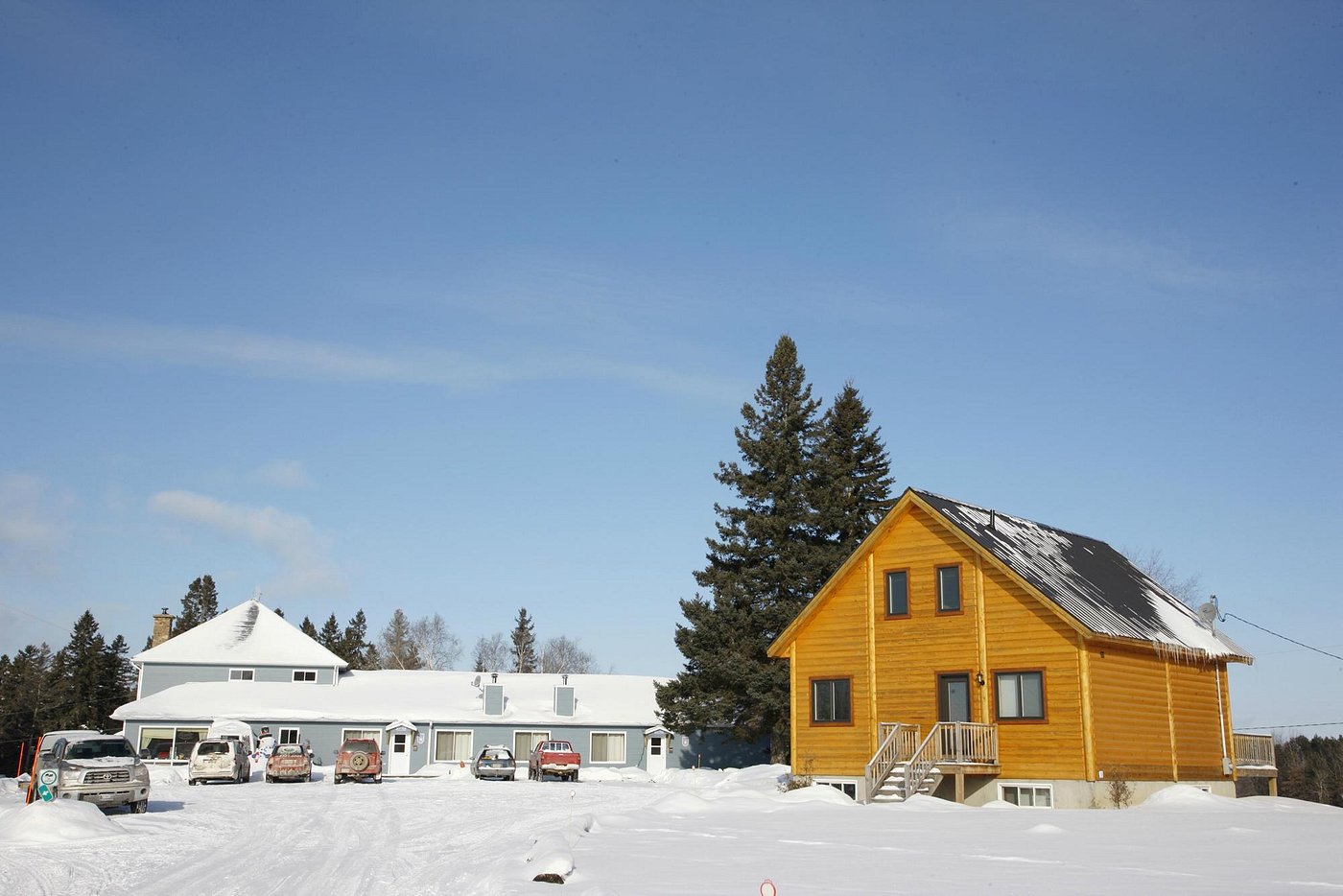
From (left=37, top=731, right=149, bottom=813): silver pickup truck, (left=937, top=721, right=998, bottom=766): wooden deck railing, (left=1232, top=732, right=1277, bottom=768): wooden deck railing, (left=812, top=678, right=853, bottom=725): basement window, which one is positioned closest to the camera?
(left=37, top=731, right=149, bottom=813): silver pickup truck

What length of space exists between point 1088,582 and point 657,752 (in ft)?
96.0

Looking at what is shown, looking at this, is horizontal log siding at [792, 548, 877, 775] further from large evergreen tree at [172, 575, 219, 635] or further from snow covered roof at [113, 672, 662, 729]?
large evergreen tree at [172, 575, 219, 635]

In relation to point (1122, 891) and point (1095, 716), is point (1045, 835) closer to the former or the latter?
point (1122, 891)

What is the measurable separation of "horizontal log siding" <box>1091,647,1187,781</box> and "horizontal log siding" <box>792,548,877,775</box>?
21.2 feet

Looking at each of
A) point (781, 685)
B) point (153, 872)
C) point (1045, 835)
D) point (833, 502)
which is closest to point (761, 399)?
point (833, 502)

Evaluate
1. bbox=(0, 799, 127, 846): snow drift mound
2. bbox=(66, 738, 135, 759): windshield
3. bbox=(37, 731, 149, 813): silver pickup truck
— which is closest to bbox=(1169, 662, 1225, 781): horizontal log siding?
bbox=(37, 731, 149, 813): silver pickup truck

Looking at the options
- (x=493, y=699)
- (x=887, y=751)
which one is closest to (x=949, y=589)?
(x=887, y=751)

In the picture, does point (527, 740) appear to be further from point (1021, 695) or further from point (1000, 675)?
point (1021, 695)

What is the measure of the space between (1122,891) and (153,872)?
11.7 m

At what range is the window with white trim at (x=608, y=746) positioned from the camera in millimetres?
56750

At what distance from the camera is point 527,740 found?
56344 mm

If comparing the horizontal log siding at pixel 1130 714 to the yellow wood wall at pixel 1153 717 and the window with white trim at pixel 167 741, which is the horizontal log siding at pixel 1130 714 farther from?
the window with white trim at pixel 167 741

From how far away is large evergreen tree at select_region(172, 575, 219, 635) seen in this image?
102 m

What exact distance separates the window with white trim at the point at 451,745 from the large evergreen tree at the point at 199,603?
54.7 metres
